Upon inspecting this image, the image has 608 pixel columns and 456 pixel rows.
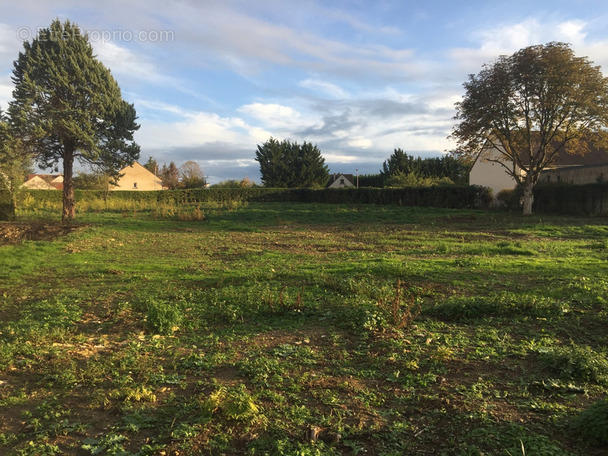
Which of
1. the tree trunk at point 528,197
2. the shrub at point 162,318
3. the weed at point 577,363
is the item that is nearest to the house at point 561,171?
the tree trunk at point 528,197

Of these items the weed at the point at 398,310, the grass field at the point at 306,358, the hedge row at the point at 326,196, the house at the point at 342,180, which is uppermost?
the house at the point at 342,180

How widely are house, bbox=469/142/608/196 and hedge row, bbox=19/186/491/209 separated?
2849 millimetres

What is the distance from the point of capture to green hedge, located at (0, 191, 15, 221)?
18656 mm

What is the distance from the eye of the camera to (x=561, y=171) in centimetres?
3058

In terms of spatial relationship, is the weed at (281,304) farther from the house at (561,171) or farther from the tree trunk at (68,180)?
the house at (561,171)

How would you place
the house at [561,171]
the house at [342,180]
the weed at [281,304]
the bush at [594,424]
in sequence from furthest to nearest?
the house at [342,180] < the house at [561,171] < the weed at [281,304] < the bush at [594,424]

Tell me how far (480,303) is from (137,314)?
15.3 feet

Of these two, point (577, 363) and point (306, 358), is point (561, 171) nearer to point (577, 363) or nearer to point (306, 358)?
point (577, 363)

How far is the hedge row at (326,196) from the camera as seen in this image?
1136 inches

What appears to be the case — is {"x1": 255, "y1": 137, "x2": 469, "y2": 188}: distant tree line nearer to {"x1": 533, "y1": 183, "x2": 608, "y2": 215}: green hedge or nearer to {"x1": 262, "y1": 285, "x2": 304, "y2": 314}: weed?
{"x1": 533, "y1": 183, "x2": 608, "y2": 215}: green hedge

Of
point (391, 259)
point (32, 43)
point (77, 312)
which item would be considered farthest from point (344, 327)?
point (32, 43)

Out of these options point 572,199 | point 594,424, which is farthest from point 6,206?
point 572,199

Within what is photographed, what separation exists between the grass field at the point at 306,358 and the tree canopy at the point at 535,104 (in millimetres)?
16444

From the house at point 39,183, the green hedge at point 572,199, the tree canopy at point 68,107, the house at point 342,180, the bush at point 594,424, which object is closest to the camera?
the bush at point 594,424
